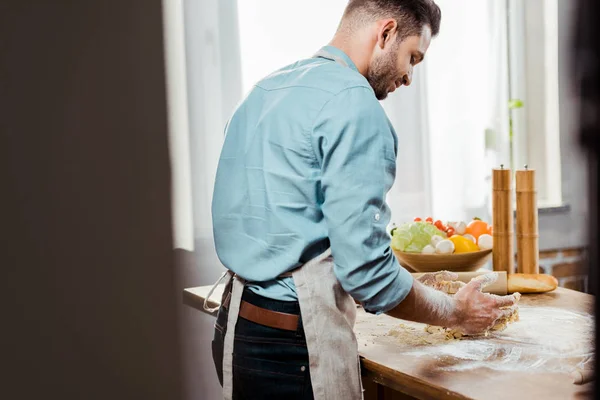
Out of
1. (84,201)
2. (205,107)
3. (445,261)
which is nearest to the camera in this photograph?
(445,261)

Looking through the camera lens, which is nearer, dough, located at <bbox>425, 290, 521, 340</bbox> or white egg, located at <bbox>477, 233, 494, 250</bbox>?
dough, located at <bbox>425, 290, 521, 340</bbox>

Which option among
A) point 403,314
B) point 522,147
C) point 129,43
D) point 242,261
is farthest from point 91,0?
point 522,147

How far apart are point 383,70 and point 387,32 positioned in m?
0.08

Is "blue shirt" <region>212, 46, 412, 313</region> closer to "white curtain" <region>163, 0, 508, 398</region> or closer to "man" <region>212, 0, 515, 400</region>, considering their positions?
"man" <region>212, 0, 515, 400</region>

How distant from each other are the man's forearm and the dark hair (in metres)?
0.55

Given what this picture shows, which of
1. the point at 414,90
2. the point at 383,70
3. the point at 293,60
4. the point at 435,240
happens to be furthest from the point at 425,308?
the point at 414,90

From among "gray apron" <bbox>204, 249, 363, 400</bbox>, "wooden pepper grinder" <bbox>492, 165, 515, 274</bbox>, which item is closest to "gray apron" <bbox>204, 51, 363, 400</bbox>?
"gray apron" <bbox>204, 249, 363, 400</bbox>

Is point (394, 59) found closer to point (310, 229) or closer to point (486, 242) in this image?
point (310, 229)

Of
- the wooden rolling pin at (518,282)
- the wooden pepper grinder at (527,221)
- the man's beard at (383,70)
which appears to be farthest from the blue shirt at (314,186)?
the wooden pepper grinder at (527,221)

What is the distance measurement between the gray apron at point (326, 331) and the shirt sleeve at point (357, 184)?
2.0 inches

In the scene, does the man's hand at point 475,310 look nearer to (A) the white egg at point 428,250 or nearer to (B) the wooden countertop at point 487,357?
(B) the wooden countertop at point 487,357

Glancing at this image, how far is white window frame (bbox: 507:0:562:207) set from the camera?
344cm

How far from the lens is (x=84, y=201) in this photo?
2.51 m

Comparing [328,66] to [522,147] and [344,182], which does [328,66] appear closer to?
[344,182]
